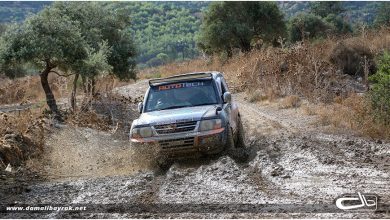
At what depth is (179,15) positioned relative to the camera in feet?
412

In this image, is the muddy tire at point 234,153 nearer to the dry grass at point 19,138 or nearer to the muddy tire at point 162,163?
the muddy tire at point 162,163

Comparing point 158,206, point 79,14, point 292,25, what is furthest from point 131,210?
point 292,25

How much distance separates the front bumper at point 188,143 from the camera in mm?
9586

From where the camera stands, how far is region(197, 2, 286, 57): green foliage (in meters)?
36.1

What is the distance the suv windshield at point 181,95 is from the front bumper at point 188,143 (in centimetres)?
120

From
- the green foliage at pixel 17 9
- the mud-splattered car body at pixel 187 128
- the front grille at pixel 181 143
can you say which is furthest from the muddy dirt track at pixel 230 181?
the green foliage at pixel 17 9

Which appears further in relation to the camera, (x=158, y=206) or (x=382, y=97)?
(x=382, y=97)

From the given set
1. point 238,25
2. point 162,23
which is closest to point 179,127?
point 238,25

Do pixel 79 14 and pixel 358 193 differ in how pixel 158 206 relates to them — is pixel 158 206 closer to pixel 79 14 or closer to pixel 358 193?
pixel 358 193

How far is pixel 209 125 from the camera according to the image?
9.73 meters

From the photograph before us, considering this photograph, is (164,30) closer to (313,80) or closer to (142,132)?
(313,80)

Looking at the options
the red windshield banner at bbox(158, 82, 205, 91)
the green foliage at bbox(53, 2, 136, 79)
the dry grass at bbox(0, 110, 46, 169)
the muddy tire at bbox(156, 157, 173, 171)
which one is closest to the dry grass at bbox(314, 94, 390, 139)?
the red windshield banner at bbox(158, 82, 205, 91)

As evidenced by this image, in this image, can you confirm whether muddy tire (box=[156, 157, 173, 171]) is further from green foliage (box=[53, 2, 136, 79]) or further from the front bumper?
green foliage (box=[53, 2, 136, 79])

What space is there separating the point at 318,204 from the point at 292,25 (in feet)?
149
